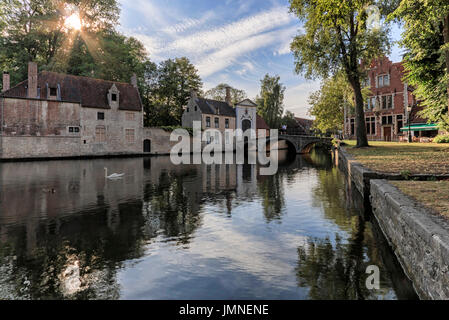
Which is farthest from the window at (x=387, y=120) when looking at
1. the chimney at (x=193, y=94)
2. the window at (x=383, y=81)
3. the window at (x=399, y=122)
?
the chimney at (x=193, y=94)

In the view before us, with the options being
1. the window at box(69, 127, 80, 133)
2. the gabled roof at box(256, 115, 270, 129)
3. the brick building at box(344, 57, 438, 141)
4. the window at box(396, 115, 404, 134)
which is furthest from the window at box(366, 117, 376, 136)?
the window at box(69, 127, 80, 133)

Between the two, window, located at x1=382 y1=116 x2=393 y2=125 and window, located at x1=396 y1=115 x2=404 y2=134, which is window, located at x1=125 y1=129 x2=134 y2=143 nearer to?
window, located at x1=382 y1=116 x2=393 y2=125

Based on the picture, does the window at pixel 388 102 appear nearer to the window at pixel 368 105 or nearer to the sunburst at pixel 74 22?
the window at pixel 368 105

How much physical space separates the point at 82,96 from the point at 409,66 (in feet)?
118

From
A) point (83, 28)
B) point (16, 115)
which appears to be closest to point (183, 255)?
point (16, 115)

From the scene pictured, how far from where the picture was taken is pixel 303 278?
5246 millimetres

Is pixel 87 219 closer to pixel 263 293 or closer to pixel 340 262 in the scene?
pixel 263 293

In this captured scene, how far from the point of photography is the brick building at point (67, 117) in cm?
3170

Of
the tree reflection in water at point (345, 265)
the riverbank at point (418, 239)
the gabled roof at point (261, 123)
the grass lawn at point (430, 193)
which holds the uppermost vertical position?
the gabled roof at point (261, 123)

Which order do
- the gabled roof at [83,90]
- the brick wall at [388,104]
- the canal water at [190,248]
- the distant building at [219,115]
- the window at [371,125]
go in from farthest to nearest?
the distant building at [219,115], the window at [371,125], the brick wall at [388,104], the gabled roof at [83,90], the canal water at [190,248]

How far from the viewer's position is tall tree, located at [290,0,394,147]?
2083 centimetres

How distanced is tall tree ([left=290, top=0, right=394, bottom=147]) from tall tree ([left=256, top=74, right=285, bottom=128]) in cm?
4088

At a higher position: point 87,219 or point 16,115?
point 16,115

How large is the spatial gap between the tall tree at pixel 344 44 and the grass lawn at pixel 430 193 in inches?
615
